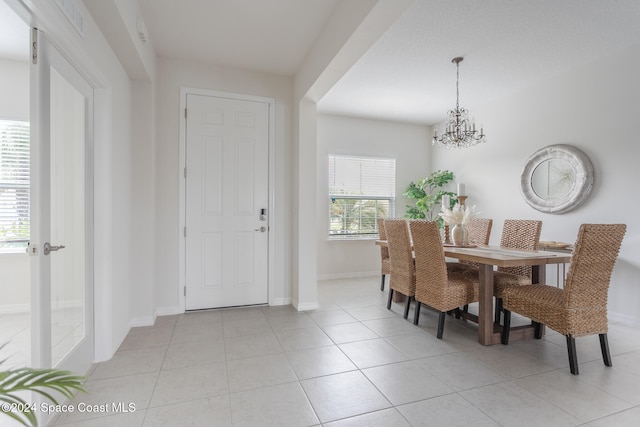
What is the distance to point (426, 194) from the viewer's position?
222 inches

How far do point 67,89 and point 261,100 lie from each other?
196cm

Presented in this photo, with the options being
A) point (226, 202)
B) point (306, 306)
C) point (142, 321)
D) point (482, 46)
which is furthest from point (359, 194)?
point (142, 321)

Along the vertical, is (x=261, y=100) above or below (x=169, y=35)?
below

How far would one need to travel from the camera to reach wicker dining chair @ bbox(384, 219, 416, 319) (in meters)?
3.15

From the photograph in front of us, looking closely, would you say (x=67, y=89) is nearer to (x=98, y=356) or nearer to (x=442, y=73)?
(x=98, y=356)

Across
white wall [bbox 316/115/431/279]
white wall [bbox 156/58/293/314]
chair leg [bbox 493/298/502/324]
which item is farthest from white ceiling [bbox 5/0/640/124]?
chair leg [bbox 493/298/502/324]

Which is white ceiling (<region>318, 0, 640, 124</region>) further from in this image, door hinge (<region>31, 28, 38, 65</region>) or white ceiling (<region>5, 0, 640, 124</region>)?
door hinge (<region>31, 28, 38, 65</region>)

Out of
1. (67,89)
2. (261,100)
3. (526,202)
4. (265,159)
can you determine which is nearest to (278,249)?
(265,159)

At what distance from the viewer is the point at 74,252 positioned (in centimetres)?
204

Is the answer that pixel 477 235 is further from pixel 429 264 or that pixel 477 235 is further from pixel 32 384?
pixel 32 384

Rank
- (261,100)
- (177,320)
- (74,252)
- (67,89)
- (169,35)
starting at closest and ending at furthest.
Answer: (67,89) < (74,252) < (169,35) < (177,320) < (261,100)

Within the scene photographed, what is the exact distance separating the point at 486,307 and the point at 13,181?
4.60 meters

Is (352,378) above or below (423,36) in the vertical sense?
below

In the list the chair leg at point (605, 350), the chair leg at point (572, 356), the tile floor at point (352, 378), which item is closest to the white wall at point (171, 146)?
the tile floor at point (352, 378)
